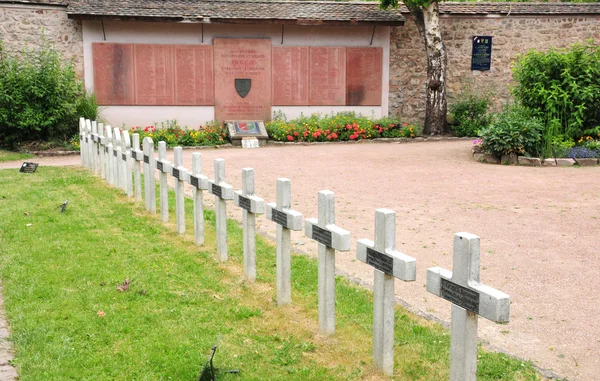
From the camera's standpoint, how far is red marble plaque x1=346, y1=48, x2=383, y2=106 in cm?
1992

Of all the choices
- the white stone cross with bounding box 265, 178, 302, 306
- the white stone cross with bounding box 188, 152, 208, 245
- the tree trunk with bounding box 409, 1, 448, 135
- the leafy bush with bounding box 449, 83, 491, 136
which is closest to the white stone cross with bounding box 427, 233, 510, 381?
the white stone cross with bounding box 265, 178, 302, 306

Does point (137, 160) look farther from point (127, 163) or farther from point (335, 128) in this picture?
point (335, 128)

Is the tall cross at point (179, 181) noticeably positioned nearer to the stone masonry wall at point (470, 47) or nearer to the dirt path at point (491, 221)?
the dirt path at point (491, 221)

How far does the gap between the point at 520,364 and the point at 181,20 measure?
15.7m

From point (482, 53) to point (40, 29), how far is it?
12.1 metres

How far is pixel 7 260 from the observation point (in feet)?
20.2

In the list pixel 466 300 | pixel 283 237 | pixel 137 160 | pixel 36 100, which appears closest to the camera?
pixel 466 300

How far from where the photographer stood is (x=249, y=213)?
18.1 ft

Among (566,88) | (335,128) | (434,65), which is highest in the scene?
(434,65)

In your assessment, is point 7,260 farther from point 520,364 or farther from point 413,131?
point 413,131

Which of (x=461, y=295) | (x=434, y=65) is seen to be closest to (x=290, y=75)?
(x=434, y=65)

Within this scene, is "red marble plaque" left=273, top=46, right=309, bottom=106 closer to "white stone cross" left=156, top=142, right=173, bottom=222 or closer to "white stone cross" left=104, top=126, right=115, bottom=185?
"white stone cross" left=104, top=126, right=115, bottom=185

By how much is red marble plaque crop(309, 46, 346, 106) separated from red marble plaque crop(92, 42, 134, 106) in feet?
16.0

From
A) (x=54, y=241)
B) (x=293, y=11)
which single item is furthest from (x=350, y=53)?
(x=54, y=241)
